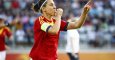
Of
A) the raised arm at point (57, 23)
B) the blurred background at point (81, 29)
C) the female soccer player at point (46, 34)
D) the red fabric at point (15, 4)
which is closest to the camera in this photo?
the raised arm at point (57, 23)

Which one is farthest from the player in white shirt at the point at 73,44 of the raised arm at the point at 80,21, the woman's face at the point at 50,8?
the woman's face at the point at 50,8

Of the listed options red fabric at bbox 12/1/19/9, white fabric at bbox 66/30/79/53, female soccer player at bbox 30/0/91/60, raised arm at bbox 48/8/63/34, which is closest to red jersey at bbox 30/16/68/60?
female soccer player at bbox 30/0/91/60

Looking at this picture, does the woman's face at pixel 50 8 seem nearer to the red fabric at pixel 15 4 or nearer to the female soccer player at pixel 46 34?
the female soccer player at pixel 46 34

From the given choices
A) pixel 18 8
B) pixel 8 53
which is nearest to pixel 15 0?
pixel 18 8

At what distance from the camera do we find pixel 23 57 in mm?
16656

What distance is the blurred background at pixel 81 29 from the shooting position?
55.6ft

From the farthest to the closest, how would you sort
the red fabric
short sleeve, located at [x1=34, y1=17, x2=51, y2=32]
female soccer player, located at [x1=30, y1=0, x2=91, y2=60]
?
the red fabric
female soccer player, located at [x1=30, y1=0, x2=91, y2=60]
short sleeve, located at [x1=34, y1=17, x2=51, y2=32]

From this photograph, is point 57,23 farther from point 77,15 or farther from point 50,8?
point 77,15

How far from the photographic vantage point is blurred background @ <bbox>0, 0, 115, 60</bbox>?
55.6ft

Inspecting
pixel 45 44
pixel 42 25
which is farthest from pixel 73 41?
pixel 42 25

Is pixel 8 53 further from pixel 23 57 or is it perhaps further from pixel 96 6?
pixel 96 6

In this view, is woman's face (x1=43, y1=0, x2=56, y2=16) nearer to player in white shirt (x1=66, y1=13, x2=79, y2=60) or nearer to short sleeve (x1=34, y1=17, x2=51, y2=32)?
short sleeve (x1=34, y1=17, x2=51, y2=32)

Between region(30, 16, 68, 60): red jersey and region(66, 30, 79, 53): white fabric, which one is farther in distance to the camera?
region(66, 30, 79, 53): white fabric

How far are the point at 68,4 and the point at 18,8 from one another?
95.2 inches
